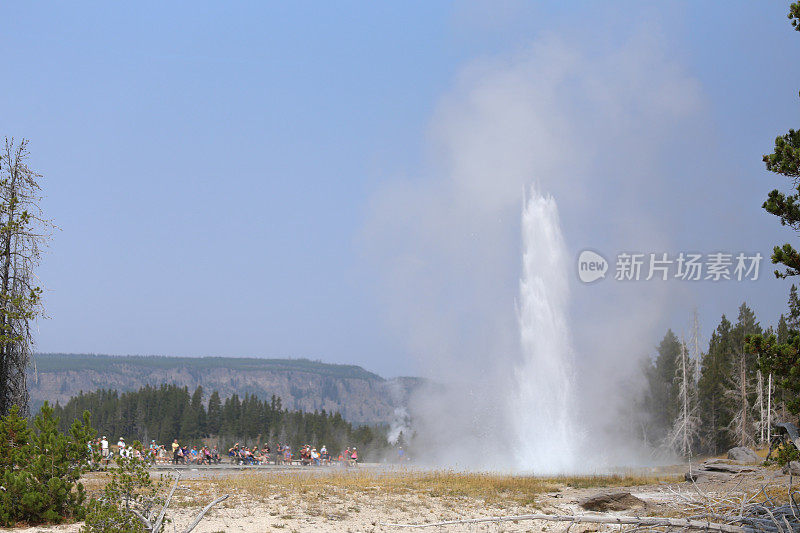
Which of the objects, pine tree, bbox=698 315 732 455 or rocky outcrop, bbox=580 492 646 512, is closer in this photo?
rocky outcrop, bbox=580 492 646 512

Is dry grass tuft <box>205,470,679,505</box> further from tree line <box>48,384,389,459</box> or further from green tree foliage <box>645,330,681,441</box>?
tree line <box>48,384,389,459</box>

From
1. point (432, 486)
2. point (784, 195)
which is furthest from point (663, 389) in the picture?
point (784, 195)

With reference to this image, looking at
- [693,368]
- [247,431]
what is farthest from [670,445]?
[247,431]

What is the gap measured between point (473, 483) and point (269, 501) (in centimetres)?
758

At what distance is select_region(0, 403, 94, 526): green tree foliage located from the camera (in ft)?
47.4

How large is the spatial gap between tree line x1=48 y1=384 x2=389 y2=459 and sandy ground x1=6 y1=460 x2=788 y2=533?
72422mm

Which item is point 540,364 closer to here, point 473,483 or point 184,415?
point 473,483

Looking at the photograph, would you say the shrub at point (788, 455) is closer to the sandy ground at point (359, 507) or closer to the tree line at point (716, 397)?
the sandy ground at point (359, 507)

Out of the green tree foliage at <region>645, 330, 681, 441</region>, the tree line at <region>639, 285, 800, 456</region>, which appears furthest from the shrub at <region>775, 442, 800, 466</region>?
the green tree foliage at <region>645, 330, 681, 441</region>

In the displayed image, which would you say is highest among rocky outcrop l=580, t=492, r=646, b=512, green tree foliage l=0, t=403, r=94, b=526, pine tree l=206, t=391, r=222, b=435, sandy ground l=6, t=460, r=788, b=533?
green tree foliage l=0, t=403, r=94, b=526

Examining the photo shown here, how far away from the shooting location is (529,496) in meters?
20.5

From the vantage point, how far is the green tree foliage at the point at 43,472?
14453 mm

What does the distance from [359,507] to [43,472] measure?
26.1 feet

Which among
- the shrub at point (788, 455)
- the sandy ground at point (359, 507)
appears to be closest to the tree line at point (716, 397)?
the sandy ground at point (359, 507)
